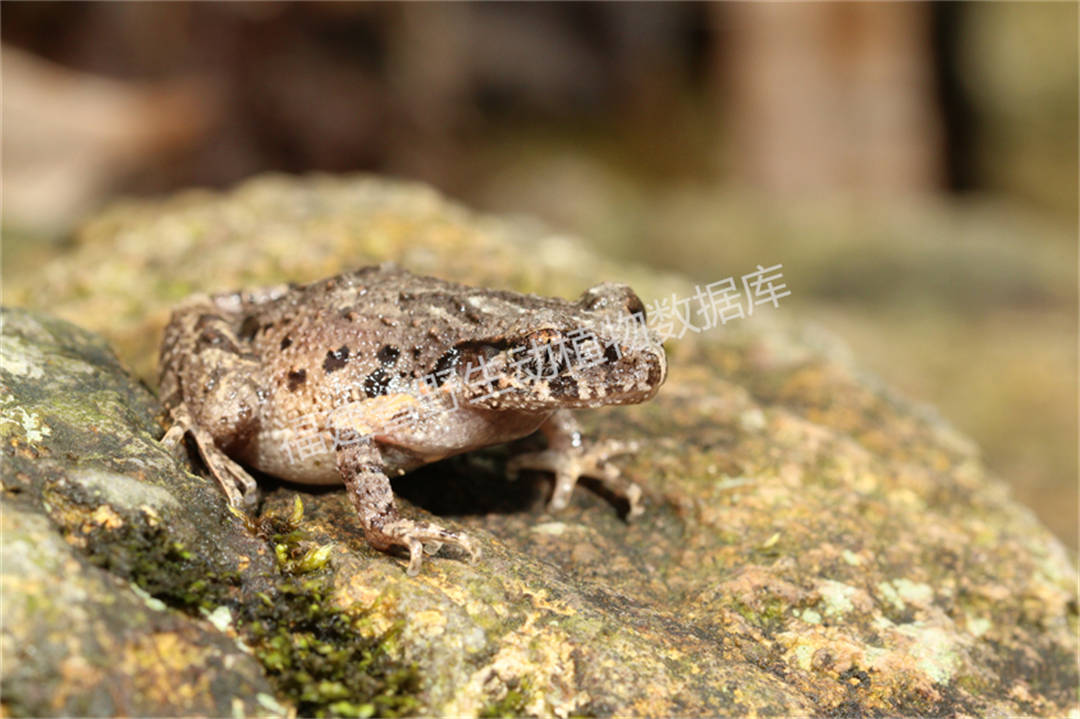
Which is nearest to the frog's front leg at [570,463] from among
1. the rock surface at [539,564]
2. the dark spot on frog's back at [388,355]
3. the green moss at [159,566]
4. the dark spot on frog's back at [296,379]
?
the rock surface at [539,564]

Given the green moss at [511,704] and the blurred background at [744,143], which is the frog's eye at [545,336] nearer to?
the green moss at [511,704]

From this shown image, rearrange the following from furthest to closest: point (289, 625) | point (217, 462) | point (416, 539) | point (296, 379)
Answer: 1. point (296, 379)
2. point (217, 462)
3. point (416, 539)
4. point (289, 625)

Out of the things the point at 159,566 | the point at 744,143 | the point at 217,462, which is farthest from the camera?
the point at 744,143

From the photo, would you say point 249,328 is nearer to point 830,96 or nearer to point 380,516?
point 380,516

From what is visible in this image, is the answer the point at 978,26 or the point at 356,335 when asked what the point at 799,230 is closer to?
the point at 978,26

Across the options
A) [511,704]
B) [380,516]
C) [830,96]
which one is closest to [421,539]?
[380,516]

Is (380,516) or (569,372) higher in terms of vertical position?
(569,372)

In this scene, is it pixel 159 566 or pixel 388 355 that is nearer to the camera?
pixel 159 566

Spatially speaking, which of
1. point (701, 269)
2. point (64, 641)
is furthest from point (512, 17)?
point (64, 641)
